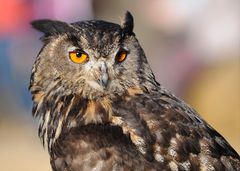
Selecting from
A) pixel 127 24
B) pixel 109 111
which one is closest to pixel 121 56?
pixel 127 24

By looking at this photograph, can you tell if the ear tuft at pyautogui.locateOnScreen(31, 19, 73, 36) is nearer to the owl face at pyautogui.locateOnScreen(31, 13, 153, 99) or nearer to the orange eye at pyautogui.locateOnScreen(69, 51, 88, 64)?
the owl face at pyautogui.locateOnScreen(31, 13, 153, 99)

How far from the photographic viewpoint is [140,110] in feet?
18.3

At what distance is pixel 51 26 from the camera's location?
6.00 m

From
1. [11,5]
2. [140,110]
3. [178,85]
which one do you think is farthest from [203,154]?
[11,5]


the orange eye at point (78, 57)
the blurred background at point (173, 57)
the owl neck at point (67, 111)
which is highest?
the orange eye at point (78, 57)

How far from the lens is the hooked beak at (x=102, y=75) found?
5762 millimetres

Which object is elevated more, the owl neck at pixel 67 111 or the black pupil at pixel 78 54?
the black pupil at pixel 78 54

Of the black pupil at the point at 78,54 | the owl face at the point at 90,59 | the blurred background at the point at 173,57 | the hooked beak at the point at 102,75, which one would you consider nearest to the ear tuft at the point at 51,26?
Answer: the owl face at the point at 90,59

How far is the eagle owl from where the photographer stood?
17.3 feet

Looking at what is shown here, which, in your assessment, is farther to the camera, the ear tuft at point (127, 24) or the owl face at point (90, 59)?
the ear tuft at point (127, 24)

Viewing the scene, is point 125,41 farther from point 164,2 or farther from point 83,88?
point 164,2

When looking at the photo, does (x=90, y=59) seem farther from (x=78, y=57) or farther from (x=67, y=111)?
(x=67, y=111)

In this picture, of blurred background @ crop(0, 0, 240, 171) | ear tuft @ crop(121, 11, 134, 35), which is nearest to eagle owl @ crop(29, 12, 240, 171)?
ear tuft @ crop(121, 11, 134, 35)

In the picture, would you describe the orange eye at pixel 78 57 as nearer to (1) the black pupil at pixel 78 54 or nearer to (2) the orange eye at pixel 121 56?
(1) the black pupil at pixel 78 54
